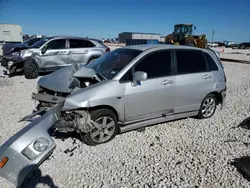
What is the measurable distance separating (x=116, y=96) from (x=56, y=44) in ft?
21.1

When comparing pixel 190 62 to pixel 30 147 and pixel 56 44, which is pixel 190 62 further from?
pixel 56 44

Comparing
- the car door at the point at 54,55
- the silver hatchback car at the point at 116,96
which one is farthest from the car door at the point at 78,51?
the silver hatchback car at the point at 116,96

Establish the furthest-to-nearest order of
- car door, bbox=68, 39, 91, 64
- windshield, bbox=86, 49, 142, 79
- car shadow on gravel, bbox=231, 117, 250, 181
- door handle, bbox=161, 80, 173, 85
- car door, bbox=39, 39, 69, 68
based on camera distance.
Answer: car door, bbox=68, 39, 91, 64 → car door, bbox=39, 39, 69, 68 → door handle, bbox=161, 80, 173, 85 → windshield, bbox=86, 49, 142, 79 → car shadow on gravel, bbox=231, 117, 250, 181

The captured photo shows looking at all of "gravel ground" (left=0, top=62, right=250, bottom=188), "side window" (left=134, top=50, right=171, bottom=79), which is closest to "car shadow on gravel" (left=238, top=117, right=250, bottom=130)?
"gravel ground" (left=0, top=62, right=250, bottom=188)

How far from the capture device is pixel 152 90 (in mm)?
3482

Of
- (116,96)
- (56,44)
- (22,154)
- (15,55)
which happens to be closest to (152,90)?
(116,96)

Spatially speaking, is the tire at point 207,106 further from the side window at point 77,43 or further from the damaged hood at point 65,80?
the side window at point 77,43

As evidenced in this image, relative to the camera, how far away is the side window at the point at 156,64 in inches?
137

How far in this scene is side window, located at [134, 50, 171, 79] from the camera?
137 inches

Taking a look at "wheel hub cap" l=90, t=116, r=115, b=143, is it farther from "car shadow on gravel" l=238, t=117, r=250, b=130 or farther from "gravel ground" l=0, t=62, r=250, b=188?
"car shadow on gravel" l=238, t=117, r=250, b=130

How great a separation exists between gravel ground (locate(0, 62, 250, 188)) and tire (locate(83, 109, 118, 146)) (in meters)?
0.11

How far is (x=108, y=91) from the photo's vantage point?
313 centimetres

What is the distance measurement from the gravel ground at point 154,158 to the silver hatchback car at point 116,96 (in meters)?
0.28

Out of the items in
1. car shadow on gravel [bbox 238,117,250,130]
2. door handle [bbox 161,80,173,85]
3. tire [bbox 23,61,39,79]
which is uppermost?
door handle [bbox 161,80,173,85]
